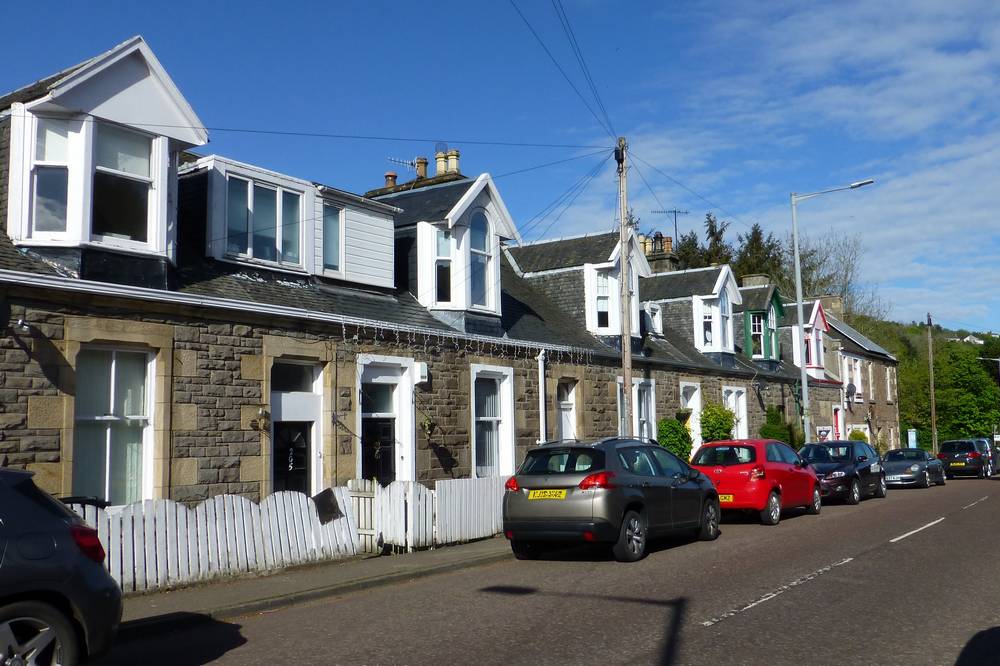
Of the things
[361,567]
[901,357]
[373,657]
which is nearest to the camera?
[373,657]

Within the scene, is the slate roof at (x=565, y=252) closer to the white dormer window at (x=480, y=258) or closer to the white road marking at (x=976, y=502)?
the white dormer window at (x=480, y=258)

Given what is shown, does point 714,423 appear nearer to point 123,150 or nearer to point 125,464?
point 125,464


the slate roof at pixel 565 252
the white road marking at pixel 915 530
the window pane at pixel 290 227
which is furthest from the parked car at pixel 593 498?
the slate roof at pixel 565 252

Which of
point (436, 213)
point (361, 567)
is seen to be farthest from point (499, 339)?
point (361, 567)

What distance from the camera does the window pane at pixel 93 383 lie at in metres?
11.6

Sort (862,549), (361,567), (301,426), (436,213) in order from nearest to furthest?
(361,567)
(862,549)
(301,426)
(436,213)

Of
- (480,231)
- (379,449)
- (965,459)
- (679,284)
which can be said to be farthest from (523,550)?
(965,459)

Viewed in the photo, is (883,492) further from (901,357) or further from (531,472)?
(901,357)

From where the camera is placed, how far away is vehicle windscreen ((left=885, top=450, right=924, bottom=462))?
30.5m

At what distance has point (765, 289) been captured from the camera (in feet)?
115

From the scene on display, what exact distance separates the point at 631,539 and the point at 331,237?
8.07 meters

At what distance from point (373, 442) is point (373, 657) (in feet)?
29.0

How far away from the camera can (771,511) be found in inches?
671

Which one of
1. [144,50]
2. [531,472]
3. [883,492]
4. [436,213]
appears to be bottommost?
[883,492]
